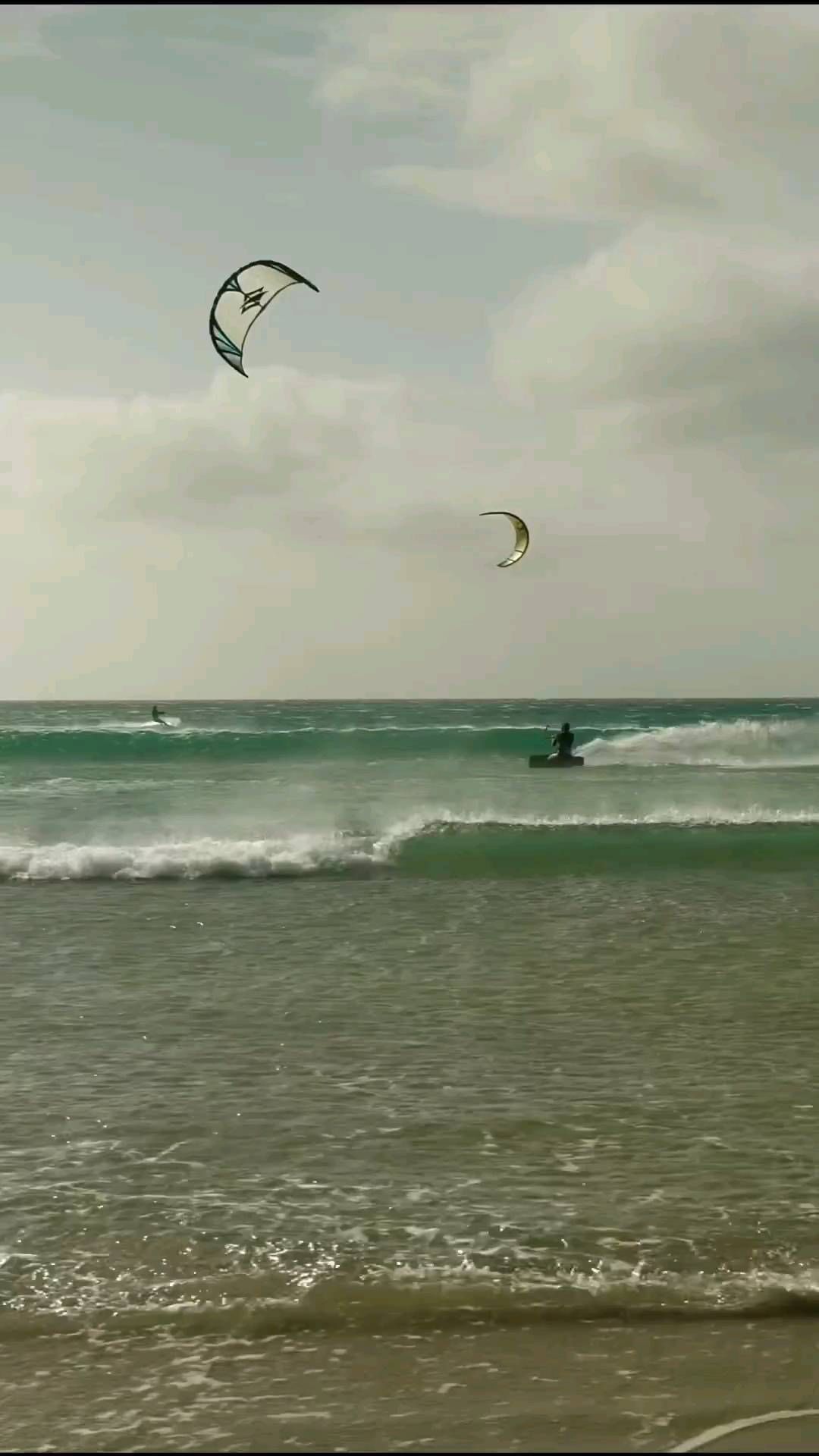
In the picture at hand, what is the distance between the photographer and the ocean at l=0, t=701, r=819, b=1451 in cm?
482

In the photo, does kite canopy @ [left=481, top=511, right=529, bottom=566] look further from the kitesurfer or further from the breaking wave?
the kitesurfer

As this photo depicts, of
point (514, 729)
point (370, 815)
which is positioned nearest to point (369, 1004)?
Answer: point (370, 815)

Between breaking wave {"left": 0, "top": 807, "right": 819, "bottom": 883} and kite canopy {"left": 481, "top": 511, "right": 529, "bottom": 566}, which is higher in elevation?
kite canopy {"left": 481, "top": 511, "right": 529, "bottom": 566}

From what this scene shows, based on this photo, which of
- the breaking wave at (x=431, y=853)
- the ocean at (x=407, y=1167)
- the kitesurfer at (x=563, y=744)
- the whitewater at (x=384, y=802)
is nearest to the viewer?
the ocean at (x=407, y=1167)

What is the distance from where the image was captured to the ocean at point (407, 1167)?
15.8 ft

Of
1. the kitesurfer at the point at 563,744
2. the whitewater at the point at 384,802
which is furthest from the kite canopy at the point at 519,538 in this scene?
the kitesurfer at the point at 563,744

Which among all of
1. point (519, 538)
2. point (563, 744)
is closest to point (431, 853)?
point (519, 538)

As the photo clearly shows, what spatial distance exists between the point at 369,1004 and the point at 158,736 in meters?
61.2

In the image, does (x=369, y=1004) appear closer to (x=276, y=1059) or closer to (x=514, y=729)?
(x=276, y=1059)

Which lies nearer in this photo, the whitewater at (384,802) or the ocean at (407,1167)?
the ocean at (407,1167)

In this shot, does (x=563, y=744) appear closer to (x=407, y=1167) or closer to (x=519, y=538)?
(x=519, y=538)

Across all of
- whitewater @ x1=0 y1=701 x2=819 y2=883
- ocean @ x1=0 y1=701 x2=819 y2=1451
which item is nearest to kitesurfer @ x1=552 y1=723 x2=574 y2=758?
whitewater @ x1=0 y1=701 x2=819 y2=883

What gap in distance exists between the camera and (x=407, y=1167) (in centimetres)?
716

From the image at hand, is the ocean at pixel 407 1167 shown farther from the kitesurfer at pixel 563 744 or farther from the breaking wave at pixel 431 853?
the kitesurfer at pixel 563 744
